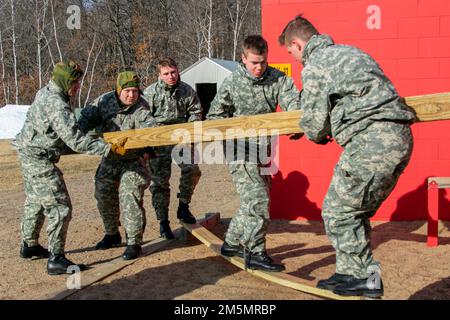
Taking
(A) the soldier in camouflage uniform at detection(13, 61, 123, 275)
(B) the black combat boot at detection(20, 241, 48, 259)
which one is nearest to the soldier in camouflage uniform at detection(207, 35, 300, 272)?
(A) the soldier in camouflage uniform at detection(13, 61, 123, 275)

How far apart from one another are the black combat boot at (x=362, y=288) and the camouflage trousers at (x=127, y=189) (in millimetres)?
2619

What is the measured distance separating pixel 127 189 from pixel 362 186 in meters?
2.83

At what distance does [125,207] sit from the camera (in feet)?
18.9

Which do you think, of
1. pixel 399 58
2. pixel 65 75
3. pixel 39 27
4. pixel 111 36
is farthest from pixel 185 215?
pixel 111 36

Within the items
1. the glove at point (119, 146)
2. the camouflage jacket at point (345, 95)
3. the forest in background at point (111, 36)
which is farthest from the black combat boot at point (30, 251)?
the forest in background at point (111, 36)

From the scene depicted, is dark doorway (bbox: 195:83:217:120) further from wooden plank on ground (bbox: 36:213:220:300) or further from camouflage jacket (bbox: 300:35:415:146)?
camouflage jacket (bbox: 300:35:415:146)

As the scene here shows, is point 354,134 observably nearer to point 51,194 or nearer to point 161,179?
point 51,194

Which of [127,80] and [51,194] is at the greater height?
[127,80]

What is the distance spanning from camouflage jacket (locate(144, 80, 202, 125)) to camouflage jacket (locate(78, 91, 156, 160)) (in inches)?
31.1

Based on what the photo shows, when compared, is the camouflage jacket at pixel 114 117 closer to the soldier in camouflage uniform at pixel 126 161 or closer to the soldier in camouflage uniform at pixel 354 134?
the soldier in camouflage uniform at pixel 126 161

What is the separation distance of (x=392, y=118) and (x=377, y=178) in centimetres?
40

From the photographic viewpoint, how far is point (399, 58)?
295 inches
